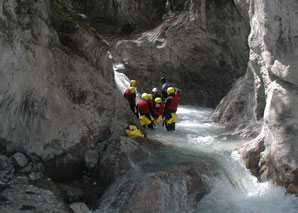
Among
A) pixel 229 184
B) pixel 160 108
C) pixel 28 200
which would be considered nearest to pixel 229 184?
pixel 229 184

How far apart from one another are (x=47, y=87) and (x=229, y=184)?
403cm

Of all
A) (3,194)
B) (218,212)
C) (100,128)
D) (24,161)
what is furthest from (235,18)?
(3,194)

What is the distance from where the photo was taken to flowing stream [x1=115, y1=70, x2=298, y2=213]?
18.3ft

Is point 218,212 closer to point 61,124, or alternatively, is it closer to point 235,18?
point 61,124

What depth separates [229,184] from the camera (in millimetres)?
6105

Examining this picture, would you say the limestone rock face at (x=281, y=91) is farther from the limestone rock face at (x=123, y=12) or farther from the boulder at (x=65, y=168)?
the limestone rock face at (x=123, y=12)

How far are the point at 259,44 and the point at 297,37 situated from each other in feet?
4.67

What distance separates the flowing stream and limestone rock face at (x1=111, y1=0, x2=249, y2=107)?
5.97 m

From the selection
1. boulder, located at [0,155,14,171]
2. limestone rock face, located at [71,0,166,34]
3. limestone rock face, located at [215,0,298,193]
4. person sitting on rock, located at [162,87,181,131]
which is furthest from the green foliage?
limestone rock face, located at [71,0,166,34]

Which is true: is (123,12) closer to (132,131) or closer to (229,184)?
(132,131)

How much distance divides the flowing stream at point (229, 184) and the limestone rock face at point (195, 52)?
19.6ft

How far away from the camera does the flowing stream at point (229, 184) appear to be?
5.58 metres

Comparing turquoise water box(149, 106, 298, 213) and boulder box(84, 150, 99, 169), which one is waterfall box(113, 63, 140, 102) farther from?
boulder box(84, 150, 99, 169)

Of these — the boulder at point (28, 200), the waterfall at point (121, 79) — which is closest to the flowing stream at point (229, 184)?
the boulder at point (28, 200)
